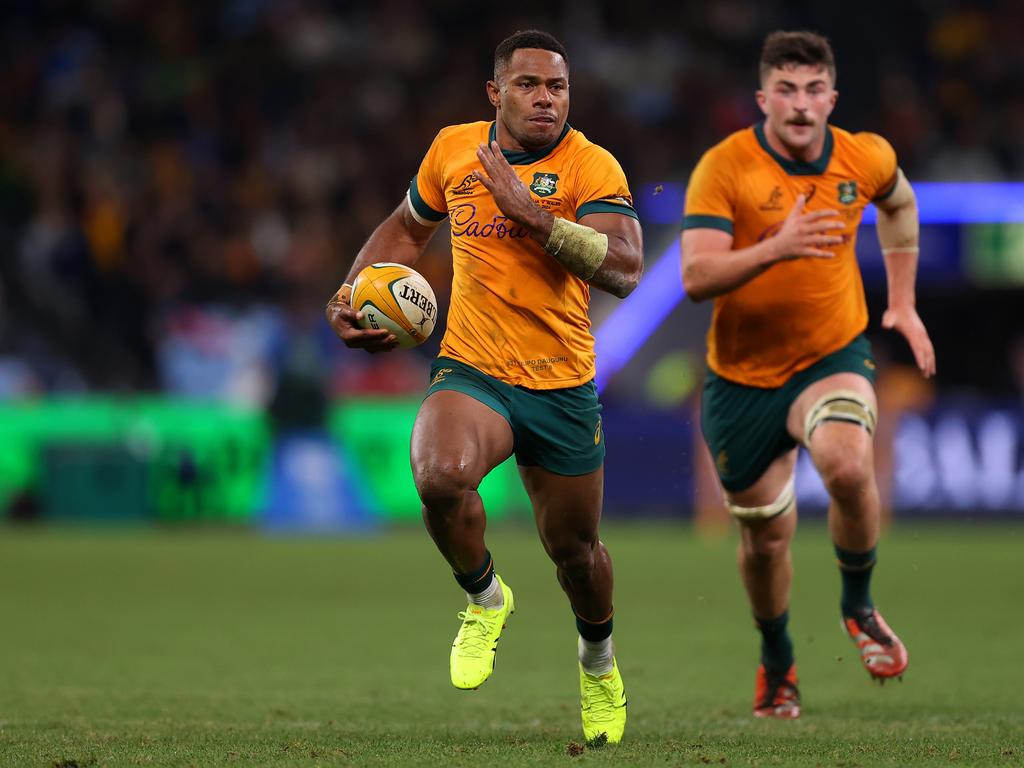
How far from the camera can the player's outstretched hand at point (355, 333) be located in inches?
241

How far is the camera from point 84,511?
18359 millimetres

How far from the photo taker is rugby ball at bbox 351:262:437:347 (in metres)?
6.21

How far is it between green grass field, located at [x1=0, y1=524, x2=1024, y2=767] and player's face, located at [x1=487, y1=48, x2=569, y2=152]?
7.56 ft

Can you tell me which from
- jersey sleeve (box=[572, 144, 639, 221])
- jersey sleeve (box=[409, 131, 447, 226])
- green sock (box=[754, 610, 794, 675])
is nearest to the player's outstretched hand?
jersey sleeve (box=[409, 131, 447, 226])

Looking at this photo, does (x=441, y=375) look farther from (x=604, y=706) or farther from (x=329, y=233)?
(x=329, y=233)

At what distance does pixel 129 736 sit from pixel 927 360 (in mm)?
3850

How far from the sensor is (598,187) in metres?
6.22

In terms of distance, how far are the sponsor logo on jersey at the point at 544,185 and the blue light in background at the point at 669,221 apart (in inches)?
506

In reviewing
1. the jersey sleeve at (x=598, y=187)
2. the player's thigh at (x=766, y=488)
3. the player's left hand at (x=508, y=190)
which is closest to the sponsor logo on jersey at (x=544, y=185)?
the jersey sleeve at (x=598, y=187)

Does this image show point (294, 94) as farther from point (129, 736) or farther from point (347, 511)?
point (129, 736)

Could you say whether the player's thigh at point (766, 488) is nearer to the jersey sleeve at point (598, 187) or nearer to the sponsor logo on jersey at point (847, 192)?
the sponsor logo on jersey at point (847, 192)

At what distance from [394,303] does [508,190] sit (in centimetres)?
66

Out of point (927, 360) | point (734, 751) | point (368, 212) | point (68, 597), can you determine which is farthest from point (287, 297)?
point (734, 751)

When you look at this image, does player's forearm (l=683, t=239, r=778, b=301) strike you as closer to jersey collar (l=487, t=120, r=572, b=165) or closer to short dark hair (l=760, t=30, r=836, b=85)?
short dark hair (l=760, t=30, r=836, b=85)
